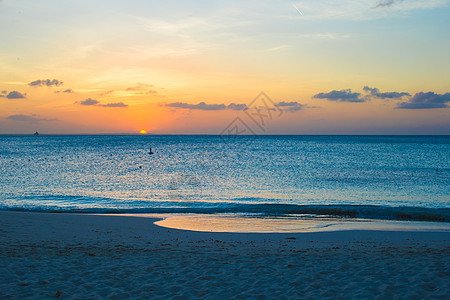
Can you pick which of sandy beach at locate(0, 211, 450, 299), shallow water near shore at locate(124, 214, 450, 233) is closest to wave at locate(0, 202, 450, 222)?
shallow water near shore at locate(124, 214, 450, 233)

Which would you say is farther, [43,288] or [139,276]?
[139,276]

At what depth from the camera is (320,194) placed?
93.9 ft

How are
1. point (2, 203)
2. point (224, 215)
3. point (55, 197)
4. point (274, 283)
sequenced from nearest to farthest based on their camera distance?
point (274, 283)
point (224, 215)
point (2, 203)
point (55, 197)

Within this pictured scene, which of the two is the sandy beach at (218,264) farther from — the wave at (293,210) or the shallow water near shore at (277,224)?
the wave at (293,210)

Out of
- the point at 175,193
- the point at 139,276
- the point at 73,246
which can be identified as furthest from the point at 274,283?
the point at 175,193

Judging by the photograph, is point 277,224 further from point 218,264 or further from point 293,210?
point 218,264

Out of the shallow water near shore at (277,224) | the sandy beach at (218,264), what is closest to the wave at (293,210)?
the shallow water near shore at (277,224)

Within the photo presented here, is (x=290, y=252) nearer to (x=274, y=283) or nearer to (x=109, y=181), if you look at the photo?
(x=274, y=283)

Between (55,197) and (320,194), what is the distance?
67.8 ft

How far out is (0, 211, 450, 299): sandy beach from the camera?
287 inches

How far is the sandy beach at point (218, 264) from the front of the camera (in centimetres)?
729

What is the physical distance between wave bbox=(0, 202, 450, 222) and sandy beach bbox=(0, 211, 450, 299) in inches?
214

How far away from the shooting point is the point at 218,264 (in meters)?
9.42

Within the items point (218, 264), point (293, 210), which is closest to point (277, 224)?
point (293, 210)
